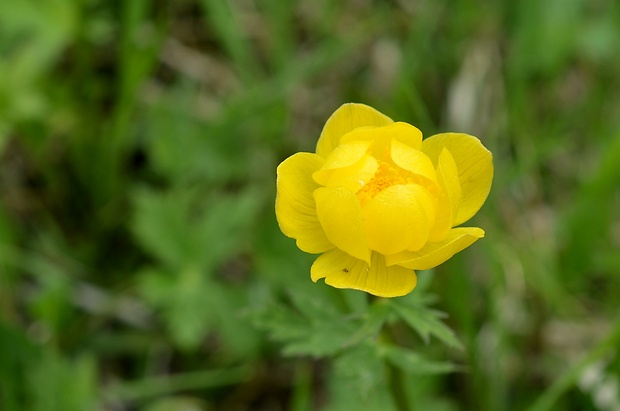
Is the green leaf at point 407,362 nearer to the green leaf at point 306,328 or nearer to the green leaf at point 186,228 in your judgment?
the green leaf at point 306,328

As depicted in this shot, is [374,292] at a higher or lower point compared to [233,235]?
higher

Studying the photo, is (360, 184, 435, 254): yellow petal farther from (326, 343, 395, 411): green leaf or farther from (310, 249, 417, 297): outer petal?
(326, 343, 395, 411): green leaf

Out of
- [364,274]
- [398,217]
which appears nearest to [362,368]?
[364,274]

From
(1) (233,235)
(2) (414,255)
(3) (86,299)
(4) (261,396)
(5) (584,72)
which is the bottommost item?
(4) (261,396)

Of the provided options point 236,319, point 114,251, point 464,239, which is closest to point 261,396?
point 236,319

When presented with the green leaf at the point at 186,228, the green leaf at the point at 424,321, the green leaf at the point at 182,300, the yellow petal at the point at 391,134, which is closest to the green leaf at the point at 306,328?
the green leaf at the point at 424,321

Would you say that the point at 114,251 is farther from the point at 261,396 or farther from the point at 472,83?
the point at 472,83
